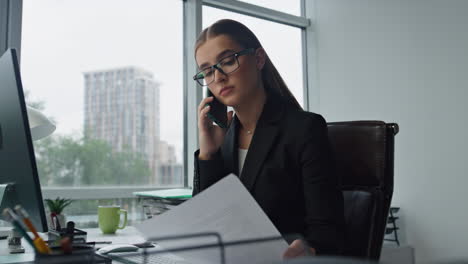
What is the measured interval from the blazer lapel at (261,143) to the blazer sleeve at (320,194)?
0.31ft

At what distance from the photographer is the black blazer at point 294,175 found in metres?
0.94

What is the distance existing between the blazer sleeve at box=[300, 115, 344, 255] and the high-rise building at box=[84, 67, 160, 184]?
1506 millimetres

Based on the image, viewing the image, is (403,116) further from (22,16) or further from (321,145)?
(22,16)

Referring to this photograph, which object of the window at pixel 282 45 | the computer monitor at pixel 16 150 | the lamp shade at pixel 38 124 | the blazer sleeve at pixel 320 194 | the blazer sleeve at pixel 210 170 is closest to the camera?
the computer monitor at pixel 16 150

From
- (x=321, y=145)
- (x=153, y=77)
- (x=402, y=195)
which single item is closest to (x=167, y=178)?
(x=153, y=77)

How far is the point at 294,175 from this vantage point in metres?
1.08

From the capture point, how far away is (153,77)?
8.27 feet

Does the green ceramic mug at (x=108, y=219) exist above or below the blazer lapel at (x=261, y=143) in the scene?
below

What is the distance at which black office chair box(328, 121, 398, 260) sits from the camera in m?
1.11

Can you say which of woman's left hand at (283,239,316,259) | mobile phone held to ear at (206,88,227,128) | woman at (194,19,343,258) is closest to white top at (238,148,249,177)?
woman at (194,19,343,258)

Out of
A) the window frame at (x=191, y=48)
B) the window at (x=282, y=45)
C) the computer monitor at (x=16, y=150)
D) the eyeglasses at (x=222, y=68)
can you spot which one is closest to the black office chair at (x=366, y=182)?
the eyeglasses at (x=222, y=68)

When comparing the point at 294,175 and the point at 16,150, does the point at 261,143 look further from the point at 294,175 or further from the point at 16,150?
the point at 16,150

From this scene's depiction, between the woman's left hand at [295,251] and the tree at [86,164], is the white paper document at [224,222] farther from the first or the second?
the tree at [86,164]

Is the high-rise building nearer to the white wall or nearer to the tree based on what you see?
the tree
